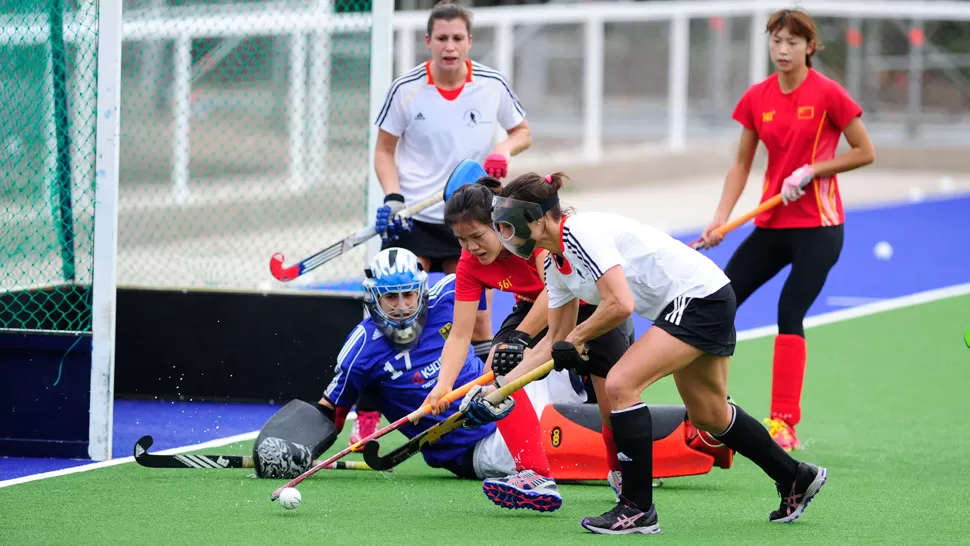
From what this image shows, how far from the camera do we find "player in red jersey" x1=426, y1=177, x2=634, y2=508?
4.74m

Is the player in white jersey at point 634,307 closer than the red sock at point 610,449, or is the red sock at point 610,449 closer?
the player in white jersey at point 634,307

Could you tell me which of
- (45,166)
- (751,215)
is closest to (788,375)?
(751,215)

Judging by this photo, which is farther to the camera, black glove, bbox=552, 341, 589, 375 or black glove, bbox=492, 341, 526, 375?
black glove, bbox=492, 341, 526, 375

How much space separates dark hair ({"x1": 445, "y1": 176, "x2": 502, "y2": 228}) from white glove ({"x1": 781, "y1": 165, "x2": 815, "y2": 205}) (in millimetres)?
1700

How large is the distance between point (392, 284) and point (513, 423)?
0.72m

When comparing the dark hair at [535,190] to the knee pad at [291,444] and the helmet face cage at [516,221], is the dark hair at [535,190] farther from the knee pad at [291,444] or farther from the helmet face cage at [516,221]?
the knee pad at [291,444]

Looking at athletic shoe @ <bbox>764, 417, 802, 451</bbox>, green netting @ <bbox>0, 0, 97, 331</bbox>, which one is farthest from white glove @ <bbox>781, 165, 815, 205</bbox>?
green netting @ <bbox>0, 0, 97, 331</bbox>

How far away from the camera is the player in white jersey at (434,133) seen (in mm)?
6176

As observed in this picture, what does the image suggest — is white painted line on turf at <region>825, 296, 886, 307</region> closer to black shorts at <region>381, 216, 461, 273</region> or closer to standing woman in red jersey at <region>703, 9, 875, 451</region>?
standing woman in red jersey at <region>703, 9, 875, 451</region>

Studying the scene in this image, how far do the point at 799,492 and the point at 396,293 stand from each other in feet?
5.20

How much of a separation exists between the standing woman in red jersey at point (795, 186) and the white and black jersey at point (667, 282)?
1.58m

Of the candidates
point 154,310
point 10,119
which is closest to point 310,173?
point 154,310

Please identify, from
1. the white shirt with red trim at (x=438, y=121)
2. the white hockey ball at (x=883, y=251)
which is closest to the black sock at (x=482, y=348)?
the white shirt with red trim at (x=438, y=121)

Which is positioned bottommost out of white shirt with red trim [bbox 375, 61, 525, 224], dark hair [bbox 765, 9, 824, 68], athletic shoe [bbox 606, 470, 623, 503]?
athletic shoe [bbox 606, 470, 623, 503]
